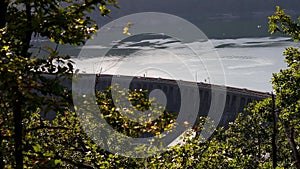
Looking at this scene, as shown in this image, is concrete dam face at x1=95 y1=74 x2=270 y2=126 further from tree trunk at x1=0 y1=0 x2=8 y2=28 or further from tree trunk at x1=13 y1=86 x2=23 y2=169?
tree trunk at x1=13 y1=86 x2=23 y2=169

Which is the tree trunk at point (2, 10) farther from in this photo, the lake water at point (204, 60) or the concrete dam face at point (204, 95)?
the lake water at point (204, 60)

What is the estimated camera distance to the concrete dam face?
317 ft

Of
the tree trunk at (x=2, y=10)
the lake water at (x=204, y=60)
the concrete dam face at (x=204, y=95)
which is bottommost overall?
the concrete dam face at (x=204, y=95)

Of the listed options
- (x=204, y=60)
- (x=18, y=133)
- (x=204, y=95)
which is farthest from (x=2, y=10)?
(x=204, y=60)

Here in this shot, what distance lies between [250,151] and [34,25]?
29576mm

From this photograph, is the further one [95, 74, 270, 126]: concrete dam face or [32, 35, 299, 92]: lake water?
[32, 35, 299, 92]: lake water

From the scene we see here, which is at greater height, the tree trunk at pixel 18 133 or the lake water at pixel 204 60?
the lake water at pixel 204 60

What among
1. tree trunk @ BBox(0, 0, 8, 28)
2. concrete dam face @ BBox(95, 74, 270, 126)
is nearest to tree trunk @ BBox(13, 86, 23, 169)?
tree trunk @ BBox(0, 0, 8, 28)

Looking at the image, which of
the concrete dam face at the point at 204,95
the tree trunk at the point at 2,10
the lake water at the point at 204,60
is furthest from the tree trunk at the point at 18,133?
the lake water at the point at 204,60

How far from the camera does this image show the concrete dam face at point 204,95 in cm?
9669

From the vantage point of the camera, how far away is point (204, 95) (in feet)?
356

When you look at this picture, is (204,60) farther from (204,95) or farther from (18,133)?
(18,133)

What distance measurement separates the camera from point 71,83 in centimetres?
628

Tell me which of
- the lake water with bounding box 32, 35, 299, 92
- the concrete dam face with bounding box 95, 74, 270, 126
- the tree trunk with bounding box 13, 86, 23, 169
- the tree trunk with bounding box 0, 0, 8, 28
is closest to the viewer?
the tree trunk with bounding box 13, 86, 23, 169
